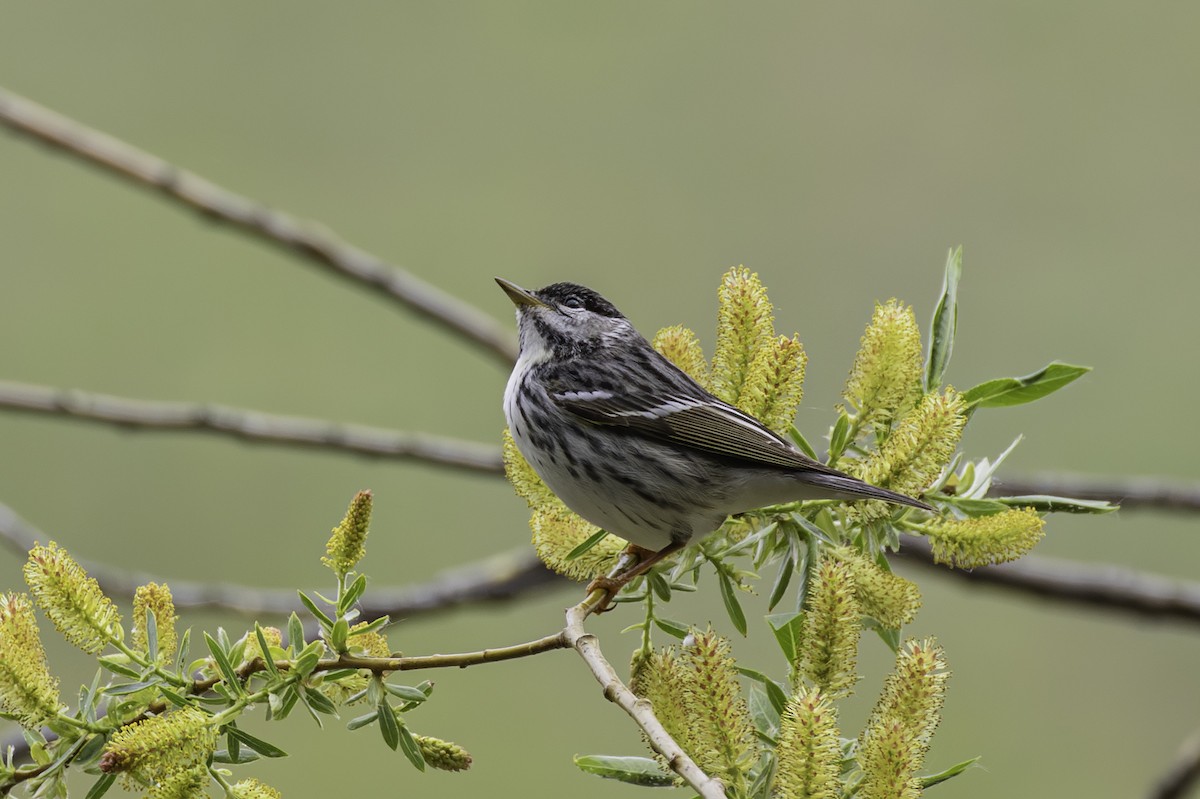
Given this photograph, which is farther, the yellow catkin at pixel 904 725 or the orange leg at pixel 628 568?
the orange leg at pixel 628 568

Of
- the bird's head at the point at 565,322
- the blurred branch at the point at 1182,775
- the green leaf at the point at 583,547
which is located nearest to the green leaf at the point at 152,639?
the green leaf at the point at 583,547

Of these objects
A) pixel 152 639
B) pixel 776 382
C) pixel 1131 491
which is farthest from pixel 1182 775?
pixel 152 639

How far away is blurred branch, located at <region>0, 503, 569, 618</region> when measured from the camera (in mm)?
2645

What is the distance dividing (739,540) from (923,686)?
0.58 metres

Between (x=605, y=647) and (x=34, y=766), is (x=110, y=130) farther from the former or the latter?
(x=34, y=766)

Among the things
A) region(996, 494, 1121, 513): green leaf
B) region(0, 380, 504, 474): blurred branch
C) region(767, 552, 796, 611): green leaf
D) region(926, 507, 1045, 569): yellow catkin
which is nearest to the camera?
region(926, 507, 1045, 569): yellow catkin

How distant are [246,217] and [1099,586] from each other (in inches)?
91.2

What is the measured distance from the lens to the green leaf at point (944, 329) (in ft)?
5.31

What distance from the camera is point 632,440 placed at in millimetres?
2191

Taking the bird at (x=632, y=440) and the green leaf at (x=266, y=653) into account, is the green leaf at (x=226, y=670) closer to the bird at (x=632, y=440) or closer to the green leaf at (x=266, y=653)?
the green leaf at (x=266, y=653)

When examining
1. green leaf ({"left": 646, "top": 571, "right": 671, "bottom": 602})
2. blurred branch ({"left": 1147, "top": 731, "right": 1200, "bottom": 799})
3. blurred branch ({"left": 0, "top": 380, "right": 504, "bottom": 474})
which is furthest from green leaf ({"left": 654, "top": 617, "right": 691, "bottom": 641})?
blurred branch ({"left": 1147, "top": 731, "right": 1200, "bottom": 799})

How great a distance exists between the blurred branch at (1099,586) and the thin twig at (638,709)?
57.1 inches

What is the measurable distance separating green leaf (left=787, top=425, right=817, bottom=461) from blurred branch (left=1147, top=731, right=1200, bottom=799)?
1617 mm

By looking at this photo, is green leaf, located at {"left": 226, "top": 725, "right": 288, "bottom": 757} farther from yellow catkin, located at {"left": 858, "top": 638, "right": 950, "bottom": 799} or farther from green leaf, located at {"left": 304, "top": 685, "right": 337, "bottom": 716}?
yellow catkin, located at {"left": 858, "top": 638, "right": 950, "bottom": 799}
